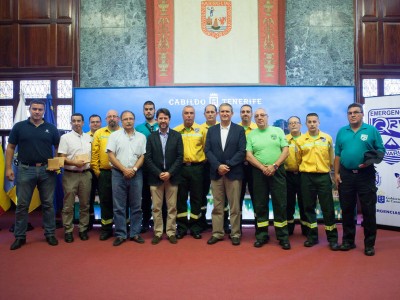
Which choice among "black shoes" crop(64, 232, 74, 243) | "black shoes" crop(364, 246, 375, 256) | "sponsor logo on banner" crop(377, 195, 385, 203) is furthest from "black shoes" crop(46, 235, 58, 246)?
"sponsor logo on banner" crop(377, 195, 385, 203)

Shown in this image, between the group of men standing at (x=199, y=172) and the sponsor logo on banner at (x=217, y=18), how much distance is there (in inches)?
94.9

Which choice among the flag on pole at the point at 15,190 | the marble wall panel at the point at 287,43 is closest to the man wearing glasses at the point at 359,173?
the marble wall panel at the point at 287,43

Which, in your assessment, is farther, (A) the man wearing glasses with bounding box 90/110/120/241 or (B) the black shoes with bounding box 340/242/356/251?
(A) the man wearing glasses with bounding box 90/110/120/241

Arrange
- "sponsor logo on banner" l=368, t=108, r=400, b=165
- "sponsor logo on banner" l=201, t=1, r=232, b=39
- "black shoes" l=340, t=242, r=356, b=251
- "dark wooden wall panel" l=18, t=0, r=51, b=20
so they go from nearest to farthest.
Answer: "black shoes" l=340, t=242, r=356, b=251
"sponsor logo on banner" l=368, t=108, r=400, b=165
"sponsor logo on banner" l=201, t=1, r=232, b=39
"dark wooden wall panel" l=18, t=0, r=51, b=20

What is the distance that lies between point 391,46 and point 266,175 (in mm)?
4333

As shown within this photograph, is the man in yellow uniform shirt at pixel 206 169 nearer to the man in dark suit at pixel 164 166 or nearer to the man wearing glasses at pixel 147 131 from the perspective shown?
the man in dark suit at pixel 164 166

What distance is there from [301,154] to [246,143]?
2.10ft

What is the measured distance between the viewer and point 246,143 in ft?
13.5

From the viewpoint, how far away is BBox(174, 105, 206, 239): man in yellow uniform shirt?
436cm

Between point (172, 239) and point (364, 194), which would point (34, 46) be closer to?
point (172, 239)

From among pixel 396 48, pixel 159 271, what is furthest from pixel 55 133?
pixel 396 48

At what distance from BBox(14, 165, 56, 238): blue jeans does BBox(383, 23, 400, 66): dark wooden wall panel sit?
19.5 feet

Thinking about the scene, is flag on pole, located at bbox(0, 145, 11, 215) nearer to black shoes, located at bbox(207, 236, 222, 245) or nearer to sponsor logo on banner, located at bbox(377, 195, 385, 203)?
black shoes, located at bbox(207, 236, 222, 245)

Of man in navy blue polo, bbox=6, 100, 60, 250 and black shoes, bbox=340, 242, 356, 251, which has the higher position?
man in navy blue polo, bbox=6, 100, 60, 250
